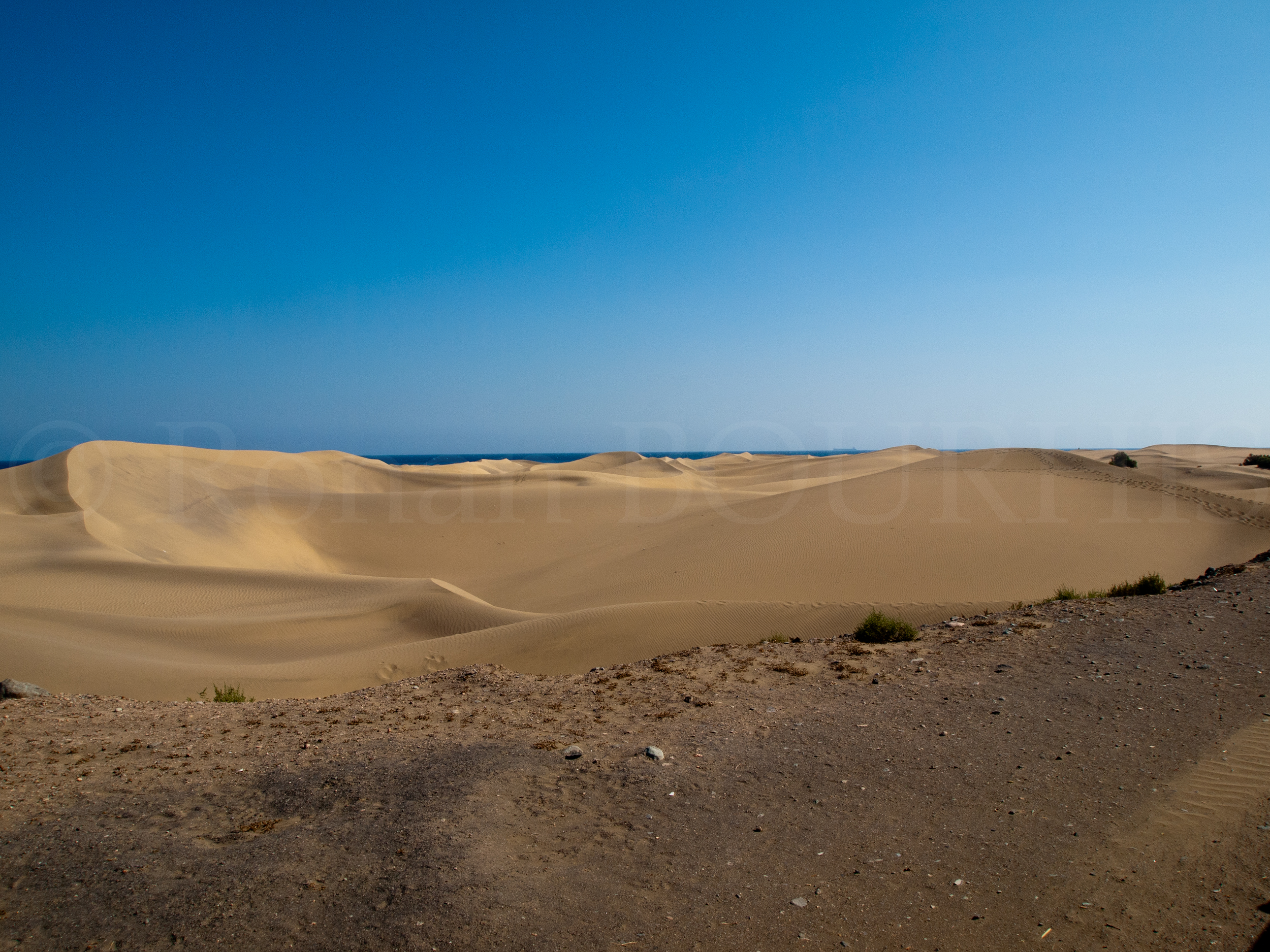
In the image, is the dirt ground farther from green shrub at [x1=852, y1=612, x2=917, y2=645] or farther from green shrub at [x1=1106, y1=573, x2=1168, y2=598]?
green shrub at [x1=1106, y1=573, x2=1168, y2=598]

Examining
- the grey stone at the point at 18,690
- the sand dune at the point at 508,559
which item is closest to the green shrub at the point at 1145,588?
the sand dune at the point at 508,559

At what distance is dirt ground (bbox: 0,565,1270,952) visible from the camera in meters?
3.08

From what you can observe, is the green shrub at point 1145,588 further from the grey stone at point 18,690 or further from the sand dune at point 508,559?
the grey stone at point 18,690

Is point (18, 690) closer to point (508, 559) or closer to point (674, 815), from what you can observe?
point (674, 815)

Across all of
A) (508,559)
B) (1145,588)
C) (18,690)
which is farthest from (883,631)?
(508,559)

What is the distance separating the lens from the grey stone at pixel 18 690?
6.18 m

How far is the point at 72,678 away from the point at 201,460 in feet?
81.6

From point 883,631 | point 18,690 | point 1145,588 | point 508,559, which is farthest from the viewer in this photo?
point 508,559

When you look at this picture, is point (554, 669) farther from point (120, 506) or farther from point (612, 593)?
point (120, 506)

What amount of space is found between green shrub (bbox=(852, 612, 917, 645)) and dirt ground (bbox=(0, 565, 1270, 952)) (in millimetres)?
1597

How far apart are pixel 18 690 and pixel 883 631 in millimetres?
8997

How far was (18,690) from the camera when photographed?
6223 mm

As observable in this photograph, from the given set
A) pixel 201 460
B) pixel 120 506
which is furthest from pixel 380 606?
pixel 201 460

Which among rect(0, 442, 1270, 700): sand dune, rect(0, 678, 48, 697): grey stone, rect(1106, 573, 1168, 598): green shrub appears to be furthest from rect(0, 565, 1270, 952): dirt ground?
rect(0, 442, 1270, 700): sand dune
